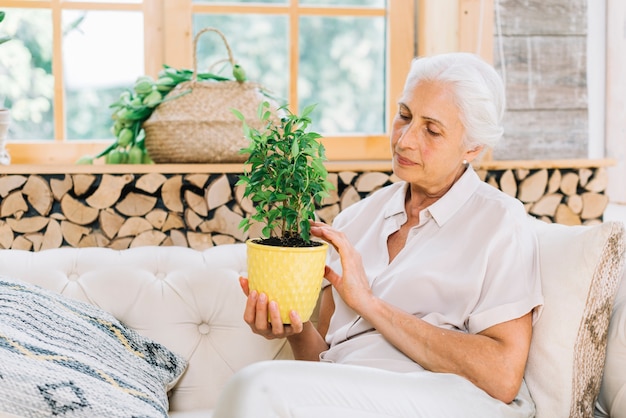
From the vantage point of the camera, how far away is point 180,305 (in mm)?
1944

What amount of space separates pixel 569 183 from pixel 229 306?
1328 mm

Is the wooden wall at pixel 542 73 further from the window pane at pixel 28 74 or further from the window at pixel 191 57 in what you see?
the window pane at pixel 28 74

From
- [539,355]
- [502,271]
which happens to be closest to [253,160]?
[502,271]

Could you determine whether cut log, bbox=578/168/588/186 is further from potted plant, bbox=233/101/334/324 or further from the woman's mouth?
potted plant, bbox=233/101/334/324

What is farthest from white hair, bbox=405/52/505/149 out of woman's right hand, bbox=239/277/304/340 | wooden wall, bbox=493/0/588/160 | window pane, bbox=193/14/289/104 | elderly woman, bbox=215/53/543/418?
window pane, bbox=193/14/289/104

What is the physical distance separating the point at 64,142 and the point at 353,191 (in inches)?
46.0

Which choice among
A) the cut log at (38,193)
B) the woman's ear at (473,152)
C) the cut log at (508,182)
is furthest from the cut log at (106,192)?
the cut log at (508,182)

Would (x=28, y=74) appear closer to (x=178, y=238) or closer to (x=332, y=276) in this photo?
(x=178, y=238)

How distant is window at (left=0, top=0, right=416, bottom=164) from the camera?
9.04 ft

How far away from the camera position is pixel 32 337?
1.49m

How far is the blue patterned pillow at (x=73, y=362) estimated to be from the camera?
1.29 metres

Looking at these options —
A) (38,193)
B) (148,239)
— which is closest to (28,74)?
(38,193)

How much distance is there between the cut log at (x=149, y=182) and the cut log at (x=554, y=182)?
1.35 meters

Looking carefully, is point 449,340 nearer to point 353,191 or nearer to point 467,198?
point 467,198
